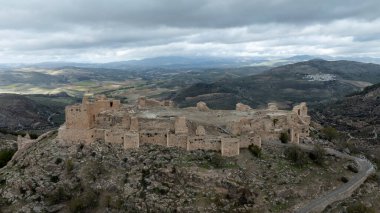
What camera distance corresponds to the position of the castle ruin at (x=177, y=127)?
6103cm

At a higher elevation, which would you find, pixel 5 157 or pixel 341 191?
pixel 5 157

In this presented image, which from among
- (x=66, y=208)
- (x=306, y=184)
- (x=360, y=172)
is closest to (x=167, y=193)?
(x=66, y=208)

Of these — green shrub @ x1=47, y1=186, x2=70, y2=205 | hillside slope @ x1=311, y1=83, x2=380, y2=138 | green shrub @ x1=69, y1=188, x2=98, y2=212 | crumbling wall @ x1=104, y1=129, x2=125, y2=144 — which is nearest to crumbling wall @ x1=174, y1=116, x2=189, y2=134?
crumbling wall @ x1=104, y1=129, x2=125, y2=144

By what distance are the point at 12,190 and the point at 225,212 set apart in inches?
1192

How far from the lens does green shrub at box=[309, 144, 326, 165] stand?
6125 cm

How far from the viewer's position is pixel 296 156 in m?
60.5

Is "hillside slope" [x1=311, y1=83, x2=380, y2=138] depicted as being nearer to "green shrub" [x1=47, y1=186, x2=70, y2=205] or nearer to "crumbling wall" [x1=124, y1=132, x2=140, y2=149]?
"crumbling wall" [x1=124, y1=132, x2=140, y2=149]

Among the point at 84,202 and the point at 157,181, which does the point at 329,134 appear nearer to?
the point at 157,181

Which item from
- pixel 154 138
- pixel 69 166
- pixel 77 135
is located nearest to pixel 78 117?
pixel 77 135

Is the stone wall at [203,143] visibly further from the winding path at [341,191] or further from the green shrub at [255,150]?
the winding path at [341,191]

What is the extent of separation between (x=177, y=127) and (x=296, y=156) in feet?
56.6

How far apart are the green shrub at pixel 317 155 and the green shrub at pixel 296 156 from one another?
127cm

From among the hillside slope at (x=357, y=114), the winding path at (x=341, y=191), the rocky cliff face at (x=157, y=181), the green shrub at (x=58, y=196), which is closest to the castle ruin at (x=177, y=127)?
the rocky cliff face at (x=157, y=181)

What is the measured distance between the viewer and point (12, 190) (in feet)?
198
